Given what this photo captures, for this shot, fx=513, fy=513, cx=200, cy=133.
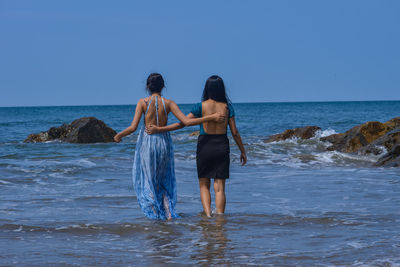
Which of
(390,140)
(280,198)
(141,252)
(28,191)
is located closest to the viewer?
(141,252)

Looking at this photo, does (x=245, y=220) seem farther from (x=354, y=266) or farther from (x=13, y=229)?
(x=13, y=229)

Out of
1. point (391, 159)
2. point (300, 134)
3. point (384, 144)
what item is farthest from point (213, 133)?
point (300, 134)

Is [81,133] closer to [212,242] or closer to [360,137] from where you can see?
[360,137]

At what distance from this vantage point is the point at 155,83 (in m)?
6.38

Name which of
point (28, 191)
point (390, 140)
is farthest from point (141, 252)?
point (390, 140)

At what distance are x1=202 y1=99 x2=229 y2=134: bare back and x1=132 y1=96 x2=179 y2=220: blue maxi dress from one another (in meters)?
0.50

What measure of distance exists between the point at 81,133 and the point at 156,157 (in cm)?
1558

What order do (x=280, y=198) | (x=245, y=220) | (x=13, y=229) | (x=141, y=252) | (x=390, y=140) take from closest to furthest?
(x=141, y=252) → (x=13, y=229) → (x=245, y=220) → (x=280, y=198) → (x=390, y=140)

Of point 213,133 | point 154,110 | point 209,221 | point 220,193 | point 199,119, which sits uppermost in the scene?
point 154,110

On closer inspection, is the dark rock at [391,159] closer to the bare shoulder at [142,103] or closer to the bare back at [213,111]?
the bare back at [213,111]

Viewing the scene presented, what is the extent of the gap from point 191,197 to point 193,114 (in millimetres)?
2775

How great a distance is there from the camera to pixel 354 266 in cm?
444

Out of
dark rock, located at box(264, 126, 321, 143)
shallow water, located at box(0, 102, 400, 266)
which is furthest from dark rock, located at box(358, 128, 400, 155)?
dark rock, located at box(264, 126, 321, 143)

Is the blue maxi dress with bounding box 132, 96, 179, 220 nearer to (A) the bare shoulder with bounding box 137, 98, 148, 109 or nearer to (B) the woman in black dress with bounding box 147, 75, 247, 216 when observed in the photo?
(A) the bare shoulder with bounding box 137, 98, 148, 109
